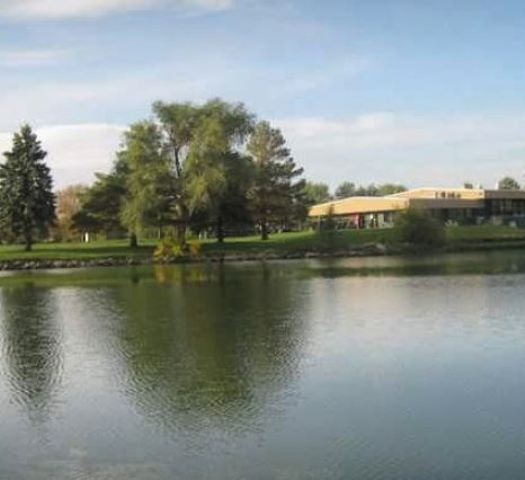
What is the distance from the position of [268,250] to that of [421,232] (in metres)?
14.4

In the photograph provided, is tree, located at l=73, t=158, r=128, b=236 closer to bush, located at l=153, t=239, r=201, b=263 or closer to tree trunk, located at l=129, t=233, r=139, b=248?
tree trunk, located at l=129, t=233, r=139, b=248

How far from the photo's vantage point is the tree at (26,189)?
68688 mm

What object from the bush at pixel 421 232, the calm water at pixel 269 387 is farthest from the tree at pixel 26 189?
the calm water at pixel 269 387

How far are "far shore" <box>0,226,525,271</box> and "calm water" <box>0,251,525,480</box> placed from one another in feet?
110

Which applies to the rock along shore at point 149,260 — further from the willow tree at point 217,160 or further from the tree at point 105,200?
the tree at point 105,200

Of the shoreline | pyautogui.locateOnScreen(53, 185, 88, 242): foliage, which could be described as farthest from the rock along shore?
pyautogui.locateOnScreen(53, 185, 88, 242): foliage

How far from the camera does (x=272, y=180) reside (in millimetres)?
81375

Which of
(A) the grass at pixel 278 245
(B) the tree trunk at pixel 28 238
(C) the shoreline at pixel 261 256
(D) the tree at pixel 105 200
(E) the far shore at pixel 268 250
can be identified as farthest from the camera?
(D) the tree at pixel 105 200

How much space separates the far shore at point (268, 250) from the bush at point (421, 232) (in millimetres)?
1112

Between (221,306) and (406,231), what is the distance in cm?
4749

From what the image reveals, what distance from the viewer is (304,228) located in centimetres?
10625

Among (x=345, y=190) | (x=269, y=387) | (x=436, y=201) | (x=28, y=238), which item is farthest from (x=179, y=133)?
(x=345, y=190)

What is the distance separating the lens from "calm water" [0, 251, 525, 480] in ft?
38.7

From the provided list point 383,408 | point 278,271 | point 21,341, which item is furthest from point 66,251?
point 383,408
